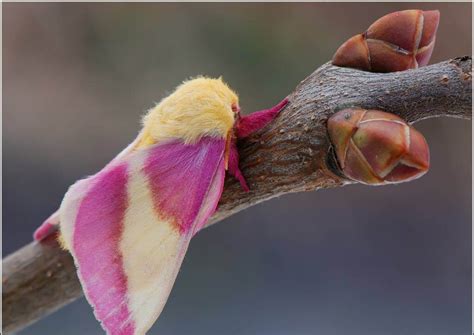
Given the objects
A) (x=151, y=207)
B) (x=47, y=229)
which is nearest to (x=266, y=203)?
(x=47, y=229)

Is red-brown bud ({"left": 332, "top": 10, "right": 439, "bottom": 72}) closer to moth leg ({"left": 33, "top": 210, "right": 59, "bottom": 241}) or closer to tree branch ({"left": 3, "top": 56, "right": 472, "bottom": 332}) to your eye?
tree branch ({"left": 3, "top": 56, "right": 472, "bottom": 332})

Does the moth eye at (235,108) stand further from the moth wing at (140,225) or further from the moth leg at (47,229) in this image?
the moth leg at (47,229)

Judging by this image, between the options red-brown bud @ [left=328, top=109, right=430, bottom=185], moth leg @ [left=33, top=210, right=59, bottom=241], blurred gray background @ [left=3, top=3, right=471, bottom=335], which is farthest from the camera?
blurred gray background @ [left=3, top=3, right=471, bottom=335]

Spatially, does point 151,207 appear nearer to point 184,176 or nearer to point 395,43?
point 184,176

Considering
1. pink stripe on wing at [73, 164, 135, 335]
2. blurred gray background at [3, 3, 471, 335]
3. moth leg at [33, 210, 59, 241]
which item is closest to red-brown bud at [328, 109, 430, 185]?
pink stripe on wing at [73, 164, 135, 335]

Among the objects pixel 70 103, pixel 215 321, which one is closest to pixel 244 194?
pixel 215 321

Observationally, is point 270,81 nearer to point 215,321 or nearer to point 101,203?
point 215,321
